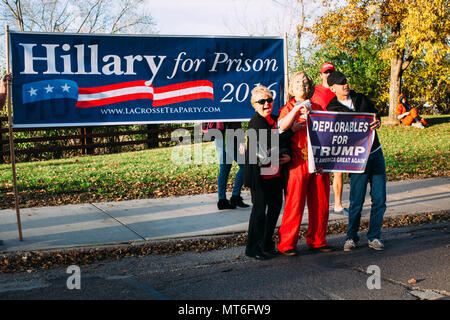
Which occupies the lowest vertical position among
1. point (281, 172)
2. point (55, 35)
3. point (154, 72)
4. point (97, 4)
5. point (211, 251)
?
point (211, 251)

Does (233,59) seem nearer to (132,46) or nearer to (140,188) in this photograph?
(132,46)

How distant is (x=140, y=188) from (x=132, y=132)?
34.4 feet

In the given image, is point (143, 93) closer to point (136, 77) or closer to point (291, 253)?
point (136, 77)

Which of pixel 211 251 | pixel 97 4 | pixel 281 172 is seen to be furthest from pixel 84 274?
pixel 97 4

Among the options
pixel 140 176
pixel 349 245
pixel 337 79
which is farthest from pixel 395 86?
pixel 349 245

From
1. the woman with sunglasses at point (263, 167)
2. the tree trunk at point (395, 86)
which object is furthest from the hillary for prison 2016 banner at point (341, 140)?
the tree trunk at point (395, 86)

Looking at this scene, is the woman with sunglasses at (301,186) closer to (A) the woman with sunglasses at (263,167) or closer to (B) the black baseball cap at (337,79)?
(A) the woman with sunglasses at (263,167)

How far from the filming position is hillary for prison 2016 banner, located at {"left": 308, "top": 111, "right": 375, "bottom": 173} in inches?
209

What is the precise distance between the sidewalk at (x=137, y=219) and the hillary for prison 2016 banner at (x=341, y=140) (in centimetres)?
170

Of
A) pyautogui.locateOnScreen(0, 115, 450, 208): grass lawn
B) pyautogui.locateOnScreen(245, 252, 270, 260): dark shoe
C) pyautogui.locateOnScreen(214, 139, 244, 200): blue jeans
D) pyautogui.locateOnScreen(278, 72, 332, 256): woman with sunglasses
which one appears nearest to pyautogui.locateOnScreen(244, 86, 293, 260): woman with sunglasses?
pyautogui.locateOnScreen(245, 252, 270, 260): dark shoe

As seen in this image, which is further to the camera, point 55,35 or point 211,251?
point 55,35
